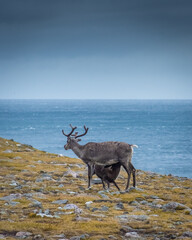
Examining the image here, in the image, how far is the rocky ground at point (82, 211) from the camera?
1139cm

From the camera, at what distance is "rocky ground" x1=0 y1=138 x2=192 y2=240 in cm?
1139

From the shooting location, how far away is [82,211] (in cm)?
1396

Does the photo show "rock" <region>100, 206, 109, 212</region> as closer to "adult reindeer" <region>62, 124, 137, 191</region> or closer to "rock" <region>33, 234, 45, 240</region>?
"rock" <region>33, 234, 45, 240</region>

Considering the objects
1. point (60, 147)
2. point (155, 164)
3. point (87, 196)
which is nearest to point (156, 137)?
point (60, 147)

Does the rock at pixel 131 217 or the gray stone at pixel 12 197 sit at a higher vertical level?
the gray stone at pixel 12 197

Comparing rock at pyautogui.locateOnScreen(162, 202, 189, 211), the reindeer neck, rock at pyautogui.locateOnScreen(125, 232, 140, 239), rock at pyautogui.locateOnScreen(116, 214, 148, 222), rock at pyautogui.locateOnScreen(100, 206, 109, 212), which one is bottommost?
rock at pyautogui.locateOnScreen(162, 202, 189, 211)

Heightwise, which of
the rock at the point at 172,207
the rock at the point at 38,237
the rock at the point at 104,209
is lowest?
the rock at the point at 172,207

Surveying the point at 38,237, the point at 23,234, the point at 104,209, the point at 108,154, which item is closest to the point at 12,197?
the point at 104,209

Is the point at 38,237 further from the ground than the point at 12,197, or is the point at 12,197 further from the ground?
the point at 38,237

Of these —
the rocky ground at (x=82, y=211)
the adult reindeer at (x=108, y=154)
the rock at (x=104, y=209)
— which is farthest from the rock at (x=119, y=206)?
the adult reindeer at (x=108, y=154)

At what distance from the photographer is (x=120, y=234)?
37.6ft

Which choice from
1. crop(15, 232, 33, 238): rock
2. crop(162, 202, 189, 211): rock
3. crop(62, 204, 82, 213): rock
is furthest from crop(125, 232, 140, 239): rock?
crop(162, 202, 189, 211): rock

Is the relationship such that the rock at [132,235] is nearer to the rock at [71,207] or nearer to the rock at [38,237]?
the rock at [38,237]

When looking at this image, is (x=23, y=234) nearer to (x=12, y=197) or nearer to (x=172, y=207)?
(x=12, y=197)
